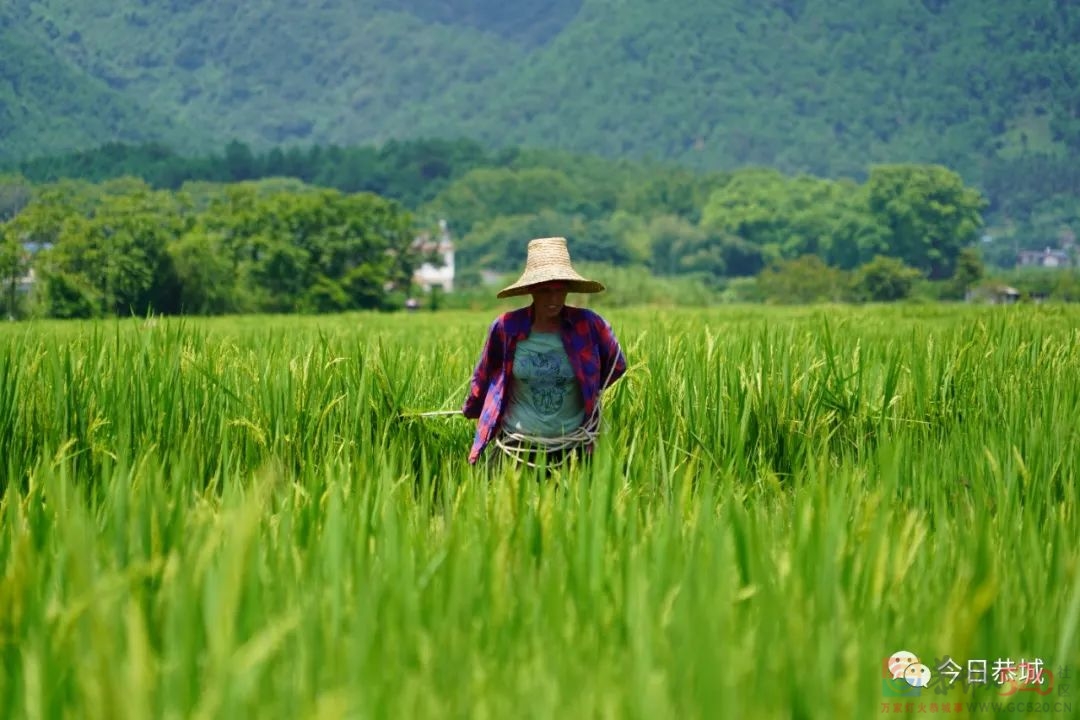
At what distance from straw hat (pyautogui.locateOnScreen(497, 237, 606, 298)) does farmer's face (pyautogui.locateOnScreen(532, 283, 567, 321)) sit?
33 mm

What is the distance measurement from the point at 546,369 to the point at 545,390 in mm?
81

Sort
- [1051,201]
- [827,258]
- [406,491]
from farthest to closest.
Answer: [1051,201], [827,258], [406,491]

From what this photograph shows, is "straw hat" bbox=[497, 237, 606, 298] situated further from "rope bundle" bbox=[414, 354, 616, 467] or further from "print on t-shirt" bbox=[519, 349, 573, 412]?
"rope bundle" bbox=[414, 354, 616, 467]

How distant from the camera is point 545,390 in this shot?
182 inches

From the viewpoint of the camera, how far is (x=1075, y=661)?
209 cm

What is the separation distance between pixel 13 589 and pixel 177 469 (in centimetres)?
89

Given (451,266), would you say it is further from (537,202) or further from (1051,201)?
(1051,201)

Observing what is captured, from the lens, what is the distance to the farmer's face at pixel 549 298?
4.50 meters

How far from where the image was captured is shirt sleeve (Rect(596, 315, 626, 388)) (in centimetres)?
465

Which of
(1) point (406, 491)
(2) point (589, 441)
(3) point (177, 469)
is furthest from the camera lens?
(2) point (589, 441)

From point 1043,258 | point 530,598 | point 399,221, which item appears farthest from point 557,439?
point 1043,258

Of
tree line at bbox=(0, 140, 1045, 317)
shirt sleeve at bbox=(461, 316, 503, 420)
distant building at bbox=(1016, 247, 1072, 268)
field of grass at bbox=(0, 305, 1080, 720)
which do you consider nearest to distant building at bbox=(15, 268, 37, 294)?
tree line at bbox=(0, 140, 1045, 317)

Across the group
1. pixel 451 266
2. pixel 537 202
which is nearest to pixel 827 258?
pixel 537 202

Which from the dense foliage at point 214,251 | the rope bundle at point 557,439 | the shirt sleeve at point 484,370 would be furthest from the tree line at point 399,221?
the rope bundle at point 557,439
